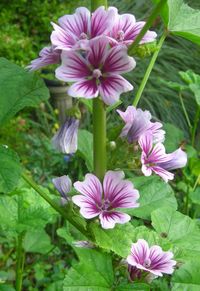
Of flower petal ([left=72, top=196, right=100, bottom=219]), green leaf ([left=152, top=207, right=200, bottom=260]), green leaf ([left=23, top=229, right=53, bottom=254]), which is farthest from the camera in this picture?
green leaf ([left=23, top=229, right=53, bottom=254])

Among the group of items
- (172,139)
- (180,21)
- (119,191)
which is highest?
→ (180,21)

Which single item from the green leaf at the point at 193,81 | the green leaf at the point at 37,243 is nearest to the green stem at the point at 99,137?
the green leaf at the point at 37,243

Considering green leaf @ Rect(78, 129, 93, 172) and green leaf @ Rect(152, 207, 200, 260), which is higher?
green leaf @ Rect(78, 129, 93, 172)

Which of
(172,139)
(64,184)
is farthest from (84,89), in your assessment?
(172,139)

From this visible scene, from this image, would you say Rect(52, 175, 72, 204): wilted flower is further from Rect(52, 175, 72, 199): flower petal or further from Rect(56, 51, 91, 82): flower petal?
Rect(56, 51, 91, 82): flower petal

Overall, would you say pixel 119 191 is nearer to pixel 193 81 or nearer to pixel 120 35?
pixel 120 35

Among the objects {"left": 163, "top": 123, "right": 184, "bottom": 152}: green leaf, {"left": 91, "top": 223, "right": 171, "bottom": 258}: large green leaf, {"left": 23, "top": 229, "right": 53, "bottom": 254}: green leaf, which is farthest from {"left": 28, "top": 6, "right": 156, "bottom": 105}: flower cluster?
{"left": 163, "top": 123, "right": 184, "bottom": 152}: green leaf

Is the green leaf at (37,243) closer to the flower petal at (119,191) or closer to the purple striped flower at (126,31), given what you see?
the flower petal at (119,191)
